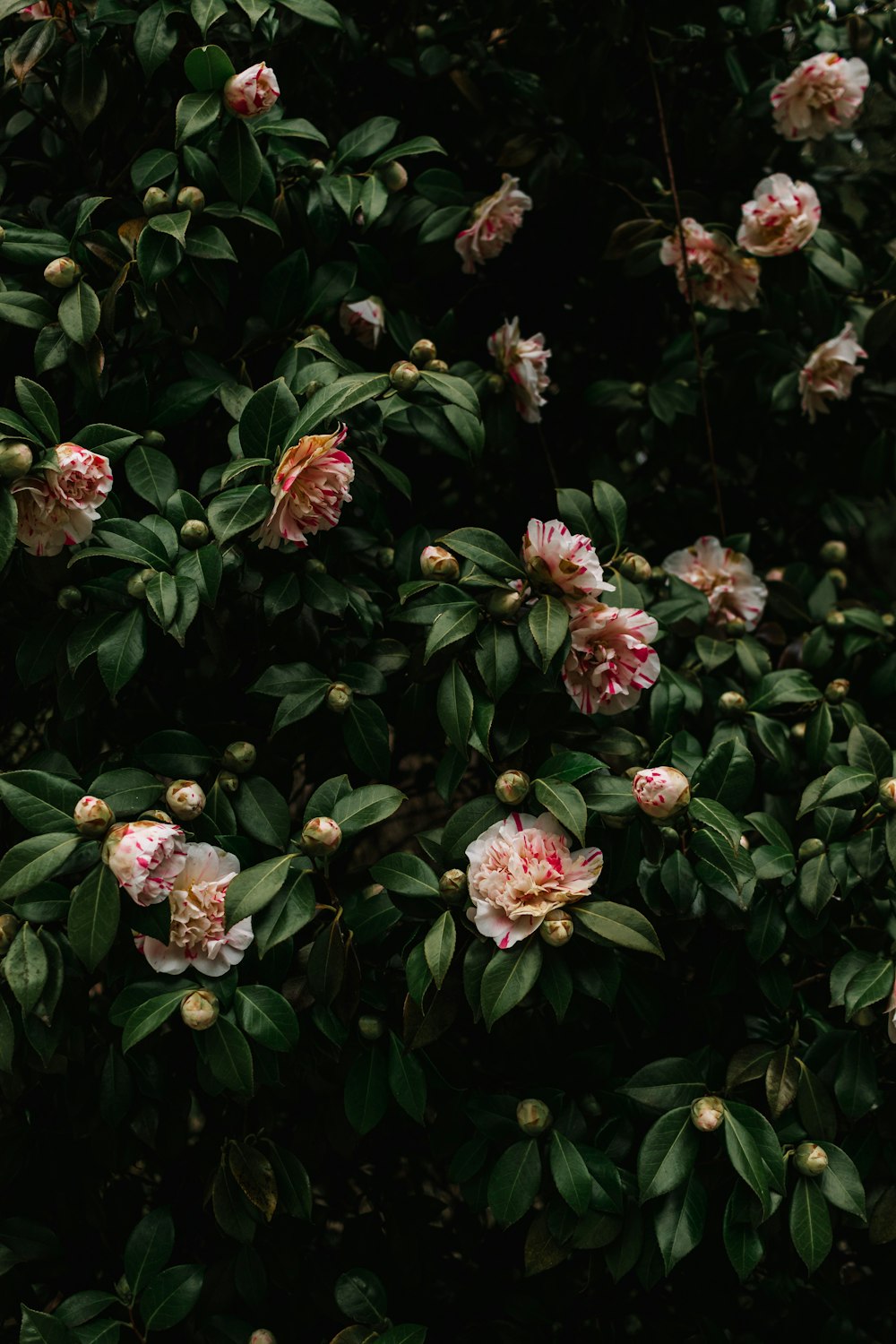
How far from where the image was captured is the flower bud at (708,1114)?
3.65 ft

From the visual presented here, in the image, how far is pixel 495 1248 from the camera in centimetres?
144

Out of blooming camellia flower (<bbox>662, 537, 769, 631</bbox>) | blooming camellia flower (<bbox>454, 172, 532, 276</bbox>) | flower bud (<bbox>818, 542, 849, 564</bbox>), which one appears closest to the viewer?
blooming camellia flower (<bbox>454, 172, 532, 276</bbox>)

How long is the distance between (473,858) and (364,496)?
0.44 m

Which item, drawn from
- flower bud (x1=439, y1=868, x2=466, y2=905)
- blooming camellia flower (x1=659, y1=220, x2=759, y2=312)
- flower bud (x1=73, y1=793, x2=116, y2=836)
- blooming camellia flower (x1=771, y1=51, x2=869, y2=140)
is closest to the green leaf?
flower bud (x1=439, y1=868, x2=466, y2=905)

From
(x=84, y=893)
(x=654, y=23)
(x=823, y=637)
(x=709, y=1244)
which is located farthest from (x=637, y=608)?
(x=654, y=23)

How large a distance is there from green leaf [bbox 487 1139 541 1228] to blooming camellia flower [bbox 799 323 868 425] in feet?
3.60

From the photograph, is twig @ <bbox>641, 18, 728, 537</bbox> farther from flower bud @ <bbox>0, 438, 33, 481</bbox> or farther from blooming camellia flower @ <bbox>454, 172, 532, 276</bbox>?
flower bud @ <bbox>0, 438, 33, 481</bbox>

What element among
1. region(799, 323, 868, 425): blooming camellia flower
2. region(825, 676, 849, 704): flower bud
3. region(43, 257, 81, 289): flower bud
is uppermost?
region(43, 257, 81, 289): flower bud

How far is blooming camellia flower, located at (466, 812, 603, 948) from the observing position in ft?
3.43

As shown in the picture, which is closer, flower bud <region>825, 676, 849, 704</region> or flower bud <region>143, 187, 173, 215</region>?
flower bud <region>143, 187, 173, 215</region>

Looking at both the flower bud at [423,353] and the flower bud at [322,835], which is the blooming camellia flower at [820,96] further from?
the flower bud at [322,835]

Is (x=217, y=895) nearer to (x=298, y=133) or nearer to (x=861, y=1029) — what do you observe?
(x=861, y=1029)

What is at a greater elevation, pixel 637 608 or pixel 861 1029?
pixel 637 608

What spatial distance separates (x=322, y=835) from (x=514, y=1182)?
1.35 ft
